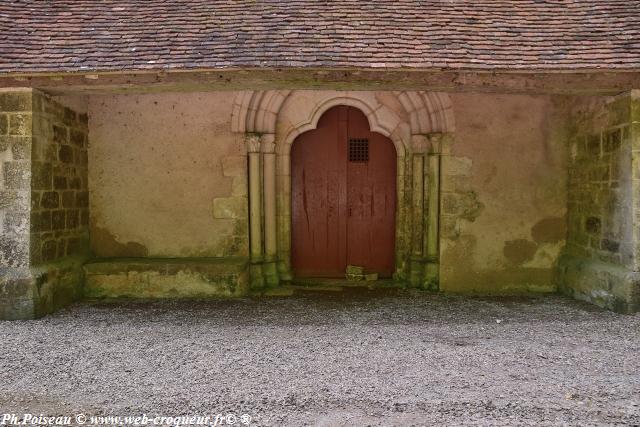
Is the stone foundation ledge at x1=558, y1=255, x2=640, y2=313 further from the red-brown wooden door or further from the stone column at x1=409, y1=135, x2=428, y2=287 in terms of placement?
the red-brown wooden door

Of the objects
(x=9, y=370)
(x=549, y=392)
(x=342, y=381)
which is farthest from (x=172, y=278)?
(x=549, y=392)

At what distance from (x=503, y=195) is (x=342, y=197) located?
2.05 metres

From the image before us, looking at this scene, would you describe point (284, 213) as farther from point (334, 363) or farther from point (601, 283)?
point (601, 283)

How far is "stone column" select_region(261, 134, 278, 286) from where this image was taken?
5.93m

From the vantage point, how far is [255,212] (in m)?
5.84

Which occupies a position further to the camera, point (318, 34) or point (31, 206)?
point (31, 206)

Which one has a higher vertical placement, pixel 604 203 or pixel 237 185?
pixel 237 185

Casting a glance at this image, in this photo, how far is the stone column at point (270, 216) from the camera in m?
5.93

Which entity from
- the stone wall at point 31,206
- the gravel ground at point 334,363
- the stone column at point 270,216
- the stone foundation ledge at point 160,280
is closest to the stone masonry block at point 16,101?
the stone wall at point 31,206

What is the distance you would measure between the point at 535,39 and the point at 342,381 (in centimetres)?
369

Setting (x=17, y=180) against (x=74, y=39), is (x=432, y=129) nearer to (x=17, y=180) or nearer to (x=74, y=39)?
(x=74, y=39)

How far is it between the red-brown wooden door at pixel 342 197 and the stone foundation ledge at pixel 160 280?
1181mm

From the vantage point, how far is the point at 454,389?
291 centimetres

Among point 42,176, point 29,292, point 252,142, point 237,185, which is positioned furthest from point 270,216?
point 29,292
